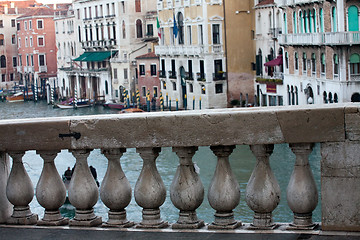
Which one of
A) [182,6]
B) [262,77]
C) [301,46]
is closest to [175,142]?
[301,46]

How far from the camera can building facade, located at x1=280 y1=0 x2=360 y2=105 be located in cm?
2552

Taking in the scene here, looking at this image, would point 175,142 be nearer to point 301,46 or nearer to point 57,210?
point 57,210

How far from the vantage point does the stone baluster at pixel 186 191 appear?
336cm

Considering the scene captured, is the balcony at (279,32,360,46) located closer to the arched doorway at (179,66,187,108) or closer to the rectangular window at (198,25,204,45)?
the rectangular window at (198,25,204,45)

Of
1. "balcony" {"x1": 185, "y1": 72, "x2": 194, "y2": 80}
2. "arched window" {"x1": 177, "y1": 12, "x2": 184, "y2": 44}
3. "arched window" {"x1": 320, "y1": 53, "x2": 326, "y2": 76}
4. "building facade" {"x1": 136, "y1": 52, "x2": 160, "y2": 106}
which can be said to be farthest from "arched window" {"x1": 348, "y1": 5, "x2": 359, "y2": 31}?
"building facade" {"x1": 136, "y1": 52, "x2": 160, "y2": 106}

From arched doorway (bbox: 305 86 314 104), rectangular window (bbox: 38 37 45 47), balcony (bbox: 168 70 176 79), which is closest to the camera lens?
arched doorway (bbox: 305 86 314 104)

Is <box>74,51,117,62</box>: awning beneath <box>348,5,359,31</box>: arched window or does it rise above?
above

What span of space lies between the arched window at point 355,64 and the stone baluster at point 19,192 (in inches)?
911

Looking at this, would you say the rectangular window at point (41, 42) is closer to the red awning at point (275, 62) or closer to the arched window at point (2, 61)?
the arched window at point (2, 61)

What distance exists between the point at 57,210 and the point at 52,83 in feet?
199

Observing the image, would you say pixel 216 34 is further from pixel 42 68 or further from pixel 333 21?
pixel 42 68

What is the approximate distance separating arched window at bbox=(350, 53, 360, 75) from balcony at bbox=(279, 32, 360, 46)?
25.0 inches

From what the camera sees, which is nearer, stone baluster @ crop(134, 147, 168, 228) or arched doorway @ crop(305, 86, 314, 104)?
stone baluster @ crop(134, 147, 168, 228)

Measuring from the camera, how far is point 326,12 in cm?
2694
